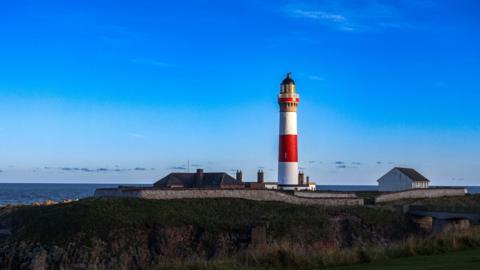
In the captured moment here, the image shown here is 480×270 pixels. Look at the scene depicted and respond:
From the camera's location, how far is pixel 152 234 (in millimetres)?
35688

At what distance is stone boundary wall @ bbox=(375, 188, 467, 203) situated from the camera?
51219 mm

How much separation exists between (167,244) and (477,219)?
21313 mm

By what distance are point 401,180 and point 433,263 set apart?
51.0 metres

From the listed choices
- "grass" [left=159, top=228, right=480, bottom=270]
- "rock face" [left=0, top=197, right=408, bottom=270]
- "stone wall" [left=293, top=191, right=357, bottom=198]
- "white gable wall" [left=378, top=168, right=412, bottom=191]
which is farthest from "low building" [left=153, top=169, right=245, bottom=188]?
"grass" [left=159, top=228, right=480, bottom=270]

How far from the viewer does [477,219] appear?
40.8 meters

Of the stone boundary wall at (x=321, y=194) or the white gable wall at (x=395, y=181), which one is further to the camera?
the white gable wall at (x=395, y=181)

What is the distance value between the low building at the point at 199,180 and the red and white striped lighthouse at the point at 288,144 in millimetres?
5471

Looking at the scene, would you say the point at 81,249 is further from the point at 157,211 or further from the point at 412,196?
the point at 412,196

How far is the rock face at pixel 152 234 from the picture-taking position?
3247 cm

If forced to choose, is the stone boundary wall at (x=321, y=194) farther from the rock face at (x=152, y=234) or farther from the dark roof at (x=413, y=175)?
the dark roof at (x=413, y=175)

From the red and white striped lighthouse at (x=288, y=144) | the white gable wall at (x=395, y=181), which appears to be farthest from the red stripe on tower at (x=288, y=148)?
the white gable wall at (x=395, y=181)

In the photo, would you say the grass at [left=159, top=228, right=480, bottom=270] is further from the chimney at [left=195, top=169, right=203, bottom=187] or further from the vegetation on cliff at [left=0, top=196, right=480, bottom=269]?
the chimney at [left=195, top=169, right=203, bottom=187]

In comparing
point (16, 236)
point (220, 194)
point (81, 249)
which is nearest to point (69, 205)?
point (16, 236)

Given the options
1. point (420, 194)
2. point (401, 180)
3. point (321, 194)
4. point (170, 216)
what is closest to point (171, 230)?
point (170, 216)
